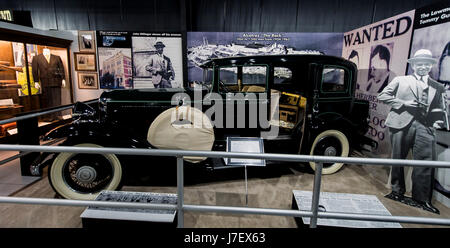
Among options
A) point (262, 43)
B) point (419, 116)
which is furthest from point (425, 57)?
point (262, 43)

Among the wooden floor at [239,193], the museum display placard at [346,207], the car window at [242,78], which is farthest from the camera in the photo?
the car window at [242,78]

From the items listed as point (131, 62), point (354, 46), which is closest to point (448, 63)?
point (354, 46)

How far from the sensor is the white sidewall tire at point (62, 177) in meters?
3.05

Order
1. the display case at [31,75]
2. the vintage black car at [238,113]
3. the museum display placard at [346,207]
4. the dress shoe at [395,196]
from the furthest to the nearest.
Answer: the display case at [31,75] < the dress shoe at [395,196] < the vintage black car at [238,113] < the museum display placard at [346,207]

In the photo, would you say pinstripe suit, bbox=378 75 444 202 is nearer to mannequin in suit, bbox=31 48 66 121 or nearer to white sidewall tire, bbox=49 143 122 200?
white sidewall tire, bbox=49 143 122 200

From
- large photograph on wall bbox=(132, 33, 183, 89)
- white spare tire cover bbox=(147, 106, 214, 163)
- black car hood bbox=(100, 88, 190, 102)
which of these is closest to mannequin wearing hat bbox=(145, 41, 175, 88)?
large photograph on wall bbox=(132, 33, 183, 89)

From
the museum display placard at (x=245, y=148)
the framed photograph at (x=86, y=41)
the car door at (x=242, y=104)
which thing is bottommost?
the museum display placard at (x=245, y=148)

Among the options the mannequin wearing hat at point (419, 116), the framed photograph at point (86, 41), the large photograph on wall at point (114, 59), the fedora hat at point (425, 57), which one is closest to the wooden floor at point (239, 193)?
the mannequin wearing hat at point (419, 116)

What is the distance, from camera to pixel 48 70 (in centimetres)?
635

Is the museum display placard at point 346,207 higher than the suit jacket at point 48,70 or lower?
lower

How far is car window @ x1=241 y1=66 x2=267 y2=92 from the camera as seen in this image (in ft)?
13.0

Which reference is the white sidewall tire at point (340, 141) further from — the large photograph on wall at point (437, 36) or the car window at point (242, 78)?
the large photograph on wall at point (437, 36)

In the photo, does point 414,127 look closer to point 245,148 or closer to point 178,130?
point 245,148

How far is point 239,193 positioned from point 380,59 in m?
3.41
